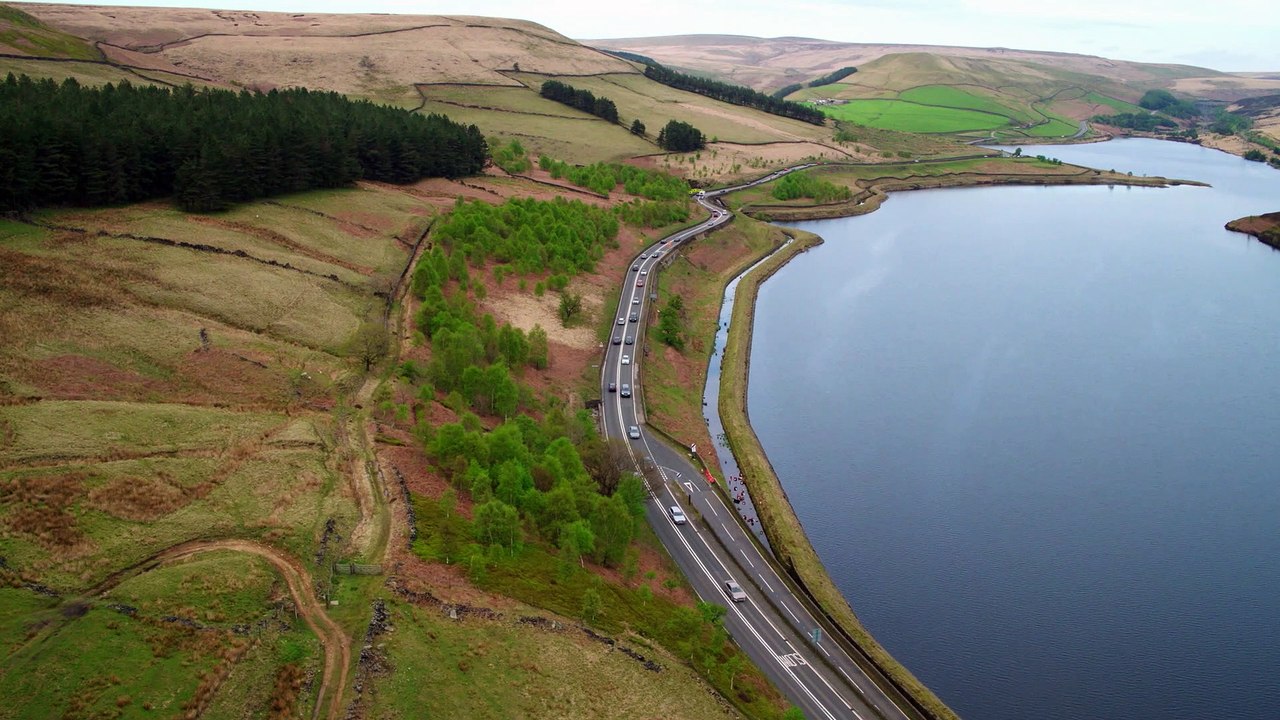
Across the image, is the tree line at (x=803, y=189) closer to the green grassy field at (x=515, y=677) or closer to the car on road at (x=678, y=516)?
the car on road at (x=678, y=516)

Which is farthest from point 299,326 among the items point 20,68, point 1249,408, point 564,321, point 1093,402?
point 20,68

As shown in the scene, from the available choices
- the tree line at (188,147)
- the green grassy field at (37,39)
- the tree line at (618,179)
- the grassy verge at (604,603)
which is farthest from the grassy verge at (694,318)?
the green grassy field at (37,39)

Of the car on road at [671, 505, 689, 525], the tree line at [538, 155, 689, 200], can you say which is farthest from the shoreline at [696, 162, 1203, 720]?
the tree line at [538, 155, 689, 200]

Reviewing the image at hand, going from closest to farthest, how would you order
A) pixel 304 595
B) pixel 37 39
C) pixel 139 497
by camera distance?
pixel 304 595 → pixel 139 497 → pixel 37 39

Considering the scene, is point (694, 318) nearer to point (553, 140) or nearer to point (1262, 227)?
point (553, 140)

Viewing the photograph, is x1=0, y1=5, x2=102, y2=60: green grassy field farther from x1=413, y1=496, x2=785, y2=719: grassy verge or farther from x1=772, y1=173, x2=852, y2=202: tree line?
x1=413, y1=496, x2=785, y2=719: grassy verge

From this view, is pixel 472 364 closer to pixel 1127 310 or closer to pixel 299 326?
pixel 299 326

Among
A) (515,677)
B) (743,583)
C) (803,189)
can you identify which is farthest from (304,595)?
(803,189)
